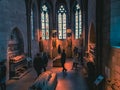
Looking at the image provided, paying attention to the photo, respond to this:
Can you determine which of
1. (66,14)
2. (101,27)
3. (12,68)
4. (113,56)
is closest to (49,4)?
(66,14)

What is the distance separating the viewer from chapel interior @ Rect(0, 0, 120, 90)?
22.0 feet

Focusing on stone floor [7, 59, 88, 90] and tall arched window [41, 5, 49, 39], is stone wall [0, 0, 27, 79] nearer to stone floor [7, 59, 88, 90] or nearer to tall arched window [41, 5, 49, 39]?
stone floor [7, 59, 88, 90]

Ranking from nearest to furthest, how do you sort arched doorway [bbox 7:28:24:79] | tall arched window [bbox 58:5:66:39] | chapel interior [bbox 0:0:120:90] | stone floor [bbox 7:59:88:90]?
chapel interior [bbox 0:0:120:90]
stone floor [bbox 7:59:88:90]
arched doorway [bbox 7:28:24:79]
tall arched window [bbox 58:5:66:39]

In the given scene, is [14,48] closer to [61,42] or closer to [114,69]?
[114,69]

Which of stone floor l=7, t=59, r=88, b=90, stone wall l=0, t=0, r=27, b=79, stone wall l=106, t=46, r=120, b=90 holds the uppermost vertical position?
stone wall l=0, t=0, r=27, b=79

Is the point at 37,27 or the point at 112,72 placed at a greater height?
the point at 37,27

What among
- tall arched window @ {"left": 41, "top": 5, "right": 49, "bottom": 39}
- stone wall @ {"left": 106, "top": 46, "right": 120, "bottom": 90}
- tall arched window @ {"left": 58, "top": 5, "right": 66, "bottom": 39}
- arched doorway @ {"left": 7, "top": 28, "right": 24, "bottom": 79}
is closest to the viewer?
stone wall @ {"left": 106, "top": 46, "right": 120, "bottom": 90}

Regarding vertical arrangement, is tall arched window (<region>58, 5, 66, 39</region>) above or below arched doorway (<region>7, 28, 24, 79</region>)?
above

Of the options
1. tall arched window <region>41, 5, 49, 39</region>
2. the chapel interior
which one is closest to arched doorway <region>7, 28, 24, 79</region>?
the chapel interior

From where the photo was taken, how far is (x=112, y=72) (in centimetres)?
618

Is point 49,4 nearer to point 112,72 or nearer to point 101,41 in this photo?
point 101,41

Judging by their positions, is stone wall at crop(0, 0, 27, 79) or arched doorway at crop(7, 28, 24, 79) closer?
stone wall at crop(0, 0, 27, 79)

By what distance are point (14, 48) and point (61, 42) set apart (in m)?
11.2

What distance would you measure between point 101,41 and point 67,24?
54.6 feet
